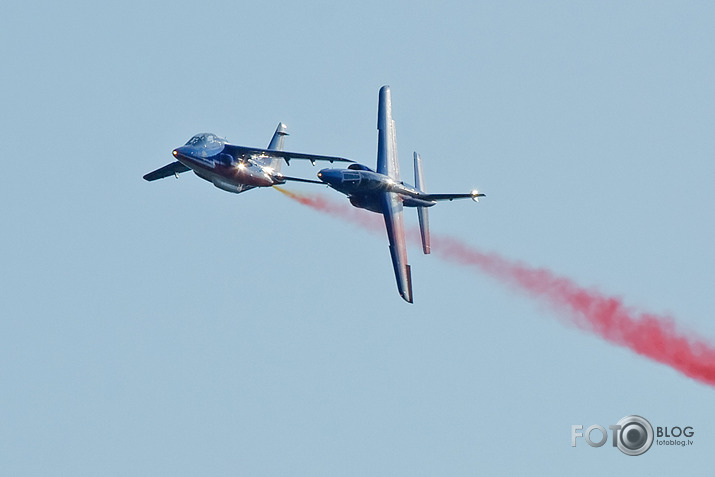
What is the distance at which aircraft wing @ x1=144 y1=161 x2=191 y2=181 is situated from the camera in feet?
287

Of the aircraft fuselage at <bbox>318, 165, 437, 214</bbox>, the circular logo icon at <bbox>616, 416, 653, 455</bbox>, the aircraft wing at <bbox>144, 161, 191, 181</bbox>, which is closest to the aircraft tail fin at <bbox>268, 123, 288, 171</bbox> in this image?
the aircraft wing at <bbox>144, 161, 191, 181</bbox>

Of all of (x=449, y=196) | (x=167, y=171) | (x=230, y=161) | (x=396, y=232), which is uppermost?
(x=167, y=171)

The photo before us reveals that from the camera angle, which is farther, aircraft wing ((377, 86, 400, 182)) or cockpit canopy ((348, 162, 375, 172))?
aircraft wing ((377, 86, 400, 182))

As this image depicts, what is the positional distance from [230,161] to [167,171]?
7993 millimetres

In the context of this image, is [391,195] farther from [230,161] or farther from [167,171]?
[167,171]

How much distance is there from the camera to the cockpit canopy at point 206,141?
3201 inches

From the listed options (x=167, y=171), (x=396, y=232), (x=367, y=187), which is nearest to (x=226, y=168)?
(x=167, y=171)

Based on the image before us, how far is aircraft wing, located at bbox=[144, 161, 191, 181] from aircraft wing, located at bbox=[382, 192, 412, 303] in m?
14.9

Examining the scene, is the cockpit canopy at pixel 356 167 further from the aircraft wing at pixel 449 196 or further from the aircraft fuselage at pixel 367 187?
the aircraft wing at pixel 449 196

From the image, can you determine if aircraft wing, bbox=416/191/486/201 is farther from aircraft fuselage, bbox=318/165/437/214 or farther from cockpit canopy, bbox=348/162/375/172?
cockpit canopy, bbox=348/162/375/172

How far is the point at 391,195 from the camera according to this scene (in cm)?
8181

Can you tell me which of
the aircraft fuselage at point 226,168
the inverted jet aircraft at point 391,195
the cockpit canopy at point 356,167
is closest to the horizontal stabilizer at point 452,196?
the inverted jet aircraft at point 391,195

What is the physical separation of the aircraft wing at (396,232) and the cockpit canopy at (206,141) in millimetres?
10830

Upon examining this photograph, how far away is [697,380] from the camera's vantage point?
2963 inches
